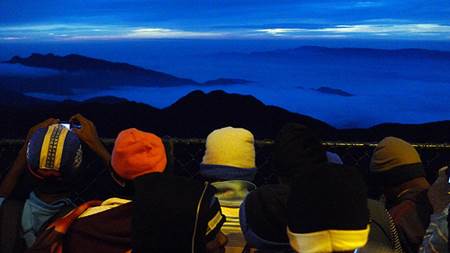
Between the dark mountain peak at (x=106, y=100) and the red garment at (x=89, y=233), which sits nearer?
the red garment at (x=89, y=233)

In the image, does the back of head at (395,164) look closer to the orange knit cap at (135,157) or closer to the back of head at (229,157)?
the back of head at (229,157)

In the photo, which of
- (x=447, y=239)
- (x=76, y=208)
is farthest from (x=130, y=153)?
(x=447, y=239)

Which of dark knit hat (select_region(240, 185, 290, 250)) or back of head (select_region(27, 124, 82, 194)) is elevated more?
back of head (select_region(27, 124, 82, 194))

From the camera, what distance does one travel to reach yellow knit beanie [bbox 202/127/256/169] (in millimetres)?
1625

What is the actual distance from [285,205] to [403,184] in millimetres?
635

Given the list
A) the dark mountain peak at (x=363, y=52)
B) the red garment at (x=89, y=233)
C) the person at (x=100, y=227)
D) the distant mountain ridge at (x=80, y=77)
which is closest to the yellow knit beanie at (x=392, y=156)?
the person at (x=100, y=227)

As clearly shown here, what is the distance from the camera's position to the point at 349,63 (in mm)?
3873

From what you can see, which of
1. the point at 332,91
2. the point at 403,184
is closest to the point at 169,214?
the point at 403,184

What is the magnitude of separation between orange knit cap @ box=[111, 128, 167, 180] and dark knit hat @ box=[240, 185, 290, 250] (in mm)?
299

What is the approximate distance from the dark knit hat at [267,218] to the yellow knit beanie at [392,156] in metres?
0.60

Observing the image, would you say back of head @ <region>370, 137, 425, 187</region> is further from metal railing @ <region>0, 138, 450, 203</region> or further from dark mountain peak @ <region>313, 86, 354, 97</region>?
Result: dark mountain peak @ <region>313, 86, 354, 97</region>

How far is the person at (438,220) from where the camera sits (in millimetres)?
1157

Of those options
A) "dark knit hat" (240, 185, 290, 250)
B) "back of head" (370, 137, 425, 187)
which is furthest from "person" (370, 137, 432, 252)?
"dark knit hat" (240, 185, 290, 250)

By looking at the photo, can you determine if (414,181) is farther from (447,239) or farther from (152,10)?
(152,10)
